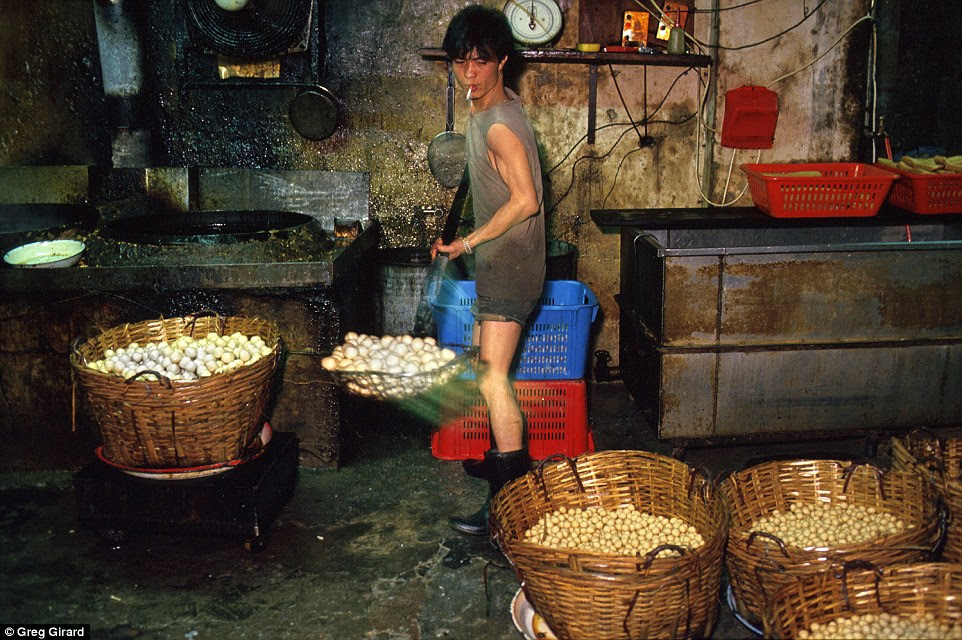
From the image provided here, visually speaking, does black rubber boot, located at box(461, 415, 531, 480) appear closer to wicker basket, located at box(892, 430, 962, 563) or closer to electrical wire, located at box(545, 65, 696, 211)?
wicker basket, located at box(892, 430, 962, 563)

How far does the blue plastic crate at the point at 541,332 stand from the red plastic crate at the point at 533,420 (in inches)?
3.6

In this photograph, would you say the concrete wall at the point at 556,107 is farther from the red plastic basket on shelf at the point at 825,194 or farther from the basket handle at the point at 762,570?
the basket handle at the point at 762,570

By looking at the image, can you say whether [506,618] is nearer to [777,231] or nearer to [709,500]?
[709,500]

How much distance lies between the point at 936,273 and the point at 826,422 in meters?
1.23

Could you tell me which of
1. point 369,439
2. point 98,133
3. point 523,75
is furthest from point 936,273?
point 98,133

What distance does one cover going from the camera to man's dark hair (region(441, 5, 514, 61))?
3.59 m

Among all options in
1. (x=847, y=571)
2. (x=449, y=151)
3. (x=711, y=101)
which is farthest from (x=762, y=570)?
(x=711, y=101)

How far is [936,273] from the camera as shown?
194 inches

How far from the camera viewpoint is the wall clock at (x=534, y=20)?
604cm

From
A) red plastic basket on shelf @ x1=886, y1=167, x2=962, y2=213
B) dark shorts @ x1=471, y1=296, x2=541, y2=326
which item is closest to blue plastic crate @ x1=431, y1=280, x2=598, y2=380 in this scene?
dark shorts @ x1=471, y1=296, x2=541, y2=326

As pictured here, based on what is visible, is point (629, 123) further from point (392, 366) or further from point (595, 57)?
point (392, 366)

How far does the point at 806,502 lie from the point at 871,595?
3.10ft

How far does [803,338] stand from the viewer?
4934mm

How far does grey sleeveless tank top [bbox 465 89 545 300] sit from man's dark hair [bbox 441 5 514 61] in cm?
26
